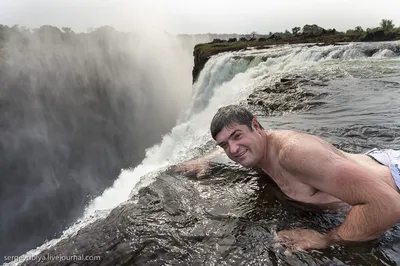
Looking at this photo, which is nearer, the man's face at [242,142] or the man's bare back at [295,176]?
the man's bare back at [295,176]

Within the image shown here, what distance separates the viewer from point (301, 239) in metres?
2.58

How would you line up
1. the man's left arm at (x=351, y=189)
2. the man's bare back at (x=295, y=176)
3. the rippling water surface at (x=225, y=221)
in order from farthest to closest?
the man's bare back at (x=295, y=176) < the rippling water surface at (x=225, y=221) < the man's left arm at (x=351, y=189)

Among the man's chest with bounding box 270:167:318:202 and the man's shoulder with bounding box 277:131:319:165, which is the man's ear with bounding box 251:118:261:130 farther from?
the man's chest with bounding box 270:167:318:202

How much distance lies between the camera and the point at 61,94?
4788cm

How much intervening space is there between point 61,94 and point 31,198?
24487mm

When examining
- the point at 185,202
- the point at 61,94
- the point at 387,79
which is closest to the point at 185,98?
the point at 61,94

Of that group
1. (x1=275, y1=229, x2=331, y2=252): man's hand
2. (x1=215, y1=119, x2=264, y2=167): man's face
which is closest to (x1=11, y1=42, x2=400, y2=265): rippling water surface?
(x1=275, y1=229, x2=331, y2=252): man's hand

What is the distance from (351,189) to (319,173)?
0.24 meters

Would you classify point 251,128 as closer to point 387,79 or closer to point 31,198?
point 387,79

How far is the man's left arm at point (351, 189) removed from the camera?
2162 mm

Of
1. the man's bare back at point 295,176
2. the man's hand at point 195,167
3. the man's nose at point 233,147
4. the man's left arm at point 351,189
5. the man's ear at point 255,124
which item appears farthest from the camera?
the man's hand at point 195,167

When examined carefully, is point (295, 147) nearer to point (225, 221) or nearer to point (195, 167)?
point (225, 221)

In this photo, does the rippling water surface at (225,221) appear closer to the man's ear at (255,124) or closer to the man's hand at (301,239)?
the man's hand at (301,239)

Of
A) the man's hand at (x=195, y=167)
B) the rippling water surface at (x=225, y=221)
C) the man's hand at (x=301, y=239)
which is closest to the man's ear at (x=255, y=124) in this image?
the rippling water surface at (x=225, y=221)
